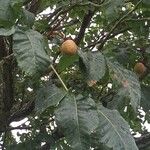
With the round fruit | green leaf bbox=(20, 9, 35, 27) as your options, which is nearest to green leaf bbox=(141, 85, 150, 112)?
the round fruit

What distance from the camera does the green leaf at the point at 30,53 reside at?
4.05ft

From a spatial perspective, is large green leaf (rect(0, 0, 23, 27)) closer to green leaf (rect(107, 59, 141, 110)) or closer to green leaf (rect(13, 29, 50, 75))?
green leaf (rect(13, 29, 50, 75))

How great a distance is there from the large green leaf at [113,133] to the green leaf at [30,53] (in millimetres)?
216

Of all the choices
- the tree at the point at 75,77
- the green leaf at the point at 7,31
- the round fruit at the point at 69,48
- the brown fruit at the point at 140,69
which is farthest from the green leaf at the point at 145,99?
the green leaf at the point at 7,31

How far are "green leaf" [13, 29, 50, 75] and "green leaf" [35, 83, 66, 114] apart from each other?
0.40ft

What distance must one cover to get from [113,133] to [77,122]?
104 mm

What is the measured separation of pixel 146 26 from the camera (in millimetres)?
1981

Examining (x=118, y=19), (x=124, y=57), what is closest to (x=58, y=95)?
(x=118, y=19)

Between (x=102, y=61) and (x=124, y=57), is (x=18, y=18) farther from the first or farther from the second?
(x=124, y=57)

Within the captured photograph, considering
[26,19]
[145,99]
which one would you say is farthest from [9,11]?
[145,99]

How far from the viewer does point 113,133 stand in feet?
4.08

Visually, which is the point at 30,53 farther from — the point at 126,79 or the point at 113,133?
the point at 126,79

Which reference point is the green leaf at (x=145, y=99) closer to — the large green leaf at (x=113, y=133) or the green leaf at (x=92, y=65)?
the green leaf at (x=92, y=65)

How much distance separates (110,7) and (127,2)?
1.37 ft
